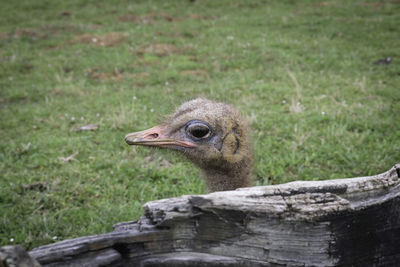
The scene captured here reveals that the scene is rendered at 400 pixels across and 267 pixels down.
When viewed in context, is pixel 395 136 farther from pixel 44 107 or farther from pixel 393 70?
pixel 44 107

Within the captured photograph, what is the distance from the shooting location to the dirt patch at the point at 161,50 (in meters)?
9.24

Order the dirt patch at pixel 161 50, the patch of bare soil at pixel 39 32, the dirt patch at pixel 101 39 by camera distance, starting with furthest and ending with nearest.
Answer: the patch of bare soil at pixel 39 32 < the dirt patch at pixel 101 39 < the dirt patch at pixel 161 50

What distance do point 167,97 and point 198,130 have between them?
137 inches

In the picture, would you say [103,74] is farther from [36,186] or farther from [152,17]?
[152,17]

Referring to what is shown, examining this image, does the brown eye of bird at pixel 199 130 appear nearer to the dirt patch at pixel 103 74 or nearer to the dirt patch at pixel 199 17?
the dirt patch at pixel 103 74

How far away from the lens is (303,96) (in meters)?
6.16

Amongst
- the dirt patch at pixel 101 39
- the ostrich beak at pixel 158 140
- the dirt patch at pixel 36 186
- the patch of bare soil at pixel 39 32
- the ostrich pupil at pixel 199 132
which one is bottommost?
the dirt patch at pixel 36 186

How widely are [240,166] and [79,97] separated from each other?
471 cm

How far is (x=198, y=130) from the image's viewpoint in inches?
107

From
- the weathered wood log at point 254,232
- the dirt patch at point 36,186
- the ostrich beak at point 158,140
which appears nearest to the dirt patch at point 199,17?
the dirt patch at point 36,186

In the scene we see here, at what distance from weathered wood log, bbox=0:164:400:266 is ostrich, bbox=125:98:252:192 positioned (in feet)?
3.25

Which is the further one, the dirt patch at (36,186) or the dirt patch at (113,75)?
the dirt patch at (113,75)

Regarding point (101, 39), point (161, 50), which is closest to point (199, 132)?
point (161, 50)

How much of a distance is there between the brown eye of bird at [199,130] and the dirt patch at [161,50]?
674cm
